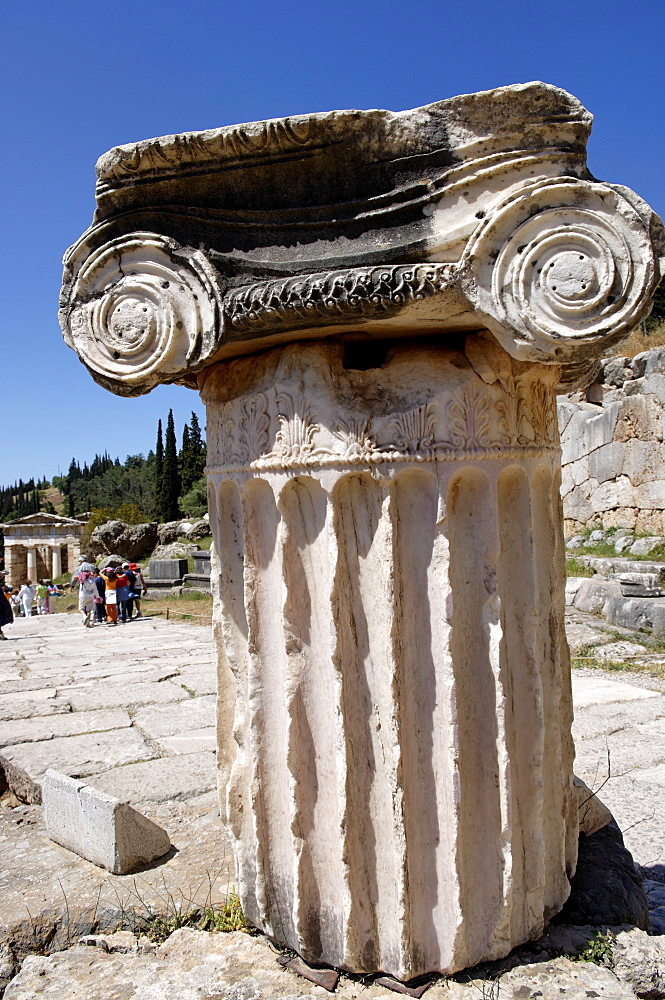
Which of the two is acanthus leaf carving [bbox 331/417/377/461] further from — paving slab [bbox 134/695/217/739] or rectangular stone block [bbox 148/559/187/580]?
rectangular stone block [bbox 148/559/187/580]

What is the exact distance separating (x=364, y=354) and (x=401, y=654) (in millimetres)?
847

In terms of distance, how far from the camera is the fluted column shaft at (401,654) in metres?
1.89

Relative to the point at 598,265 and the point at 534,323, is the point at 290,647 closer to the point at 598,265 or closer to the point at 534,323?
the point at 534,323

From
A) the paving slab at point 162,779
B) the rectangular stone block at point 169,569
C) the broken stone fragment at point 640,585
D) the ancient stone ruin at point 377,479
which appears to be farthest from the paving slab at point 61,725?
the rectangular stone block at point 169,569

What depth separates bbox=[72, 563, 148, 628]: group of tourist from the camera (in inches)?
429

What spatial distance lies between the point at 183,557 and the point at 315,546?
50.6 feet

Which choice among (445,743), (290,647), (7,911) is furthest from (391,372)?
(7,911)

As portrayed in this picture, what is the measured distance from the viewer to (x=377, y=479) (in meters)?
1.89

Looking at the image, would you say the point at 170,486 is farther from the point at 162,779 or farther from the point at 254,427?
the point at 254,427

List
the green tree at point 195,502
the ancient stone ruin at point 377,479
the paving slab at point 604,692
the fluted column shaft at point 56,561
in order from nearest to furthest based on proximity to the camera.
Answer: the ancient stone ruin at point 377,479 → the paving slab at point 604,692 → the green tree at point 195,502 → the fluted column shaft at point 56,561

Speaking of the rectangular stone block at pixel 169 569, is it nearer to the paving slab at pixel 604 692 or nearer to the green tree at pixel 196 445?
the paving slab at pixel 604 692

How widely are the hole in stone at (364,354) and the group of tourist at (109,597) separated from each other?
30.9 ft

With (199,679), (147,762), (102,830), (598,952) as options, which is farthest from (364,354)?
(199,679)

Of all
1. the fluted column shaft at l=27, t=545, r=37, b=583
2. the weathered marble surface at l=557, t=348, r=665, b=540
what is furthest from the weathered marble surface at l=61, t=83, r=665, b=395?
the fluted column shaft at l=27, t=545, r=37, b=583
